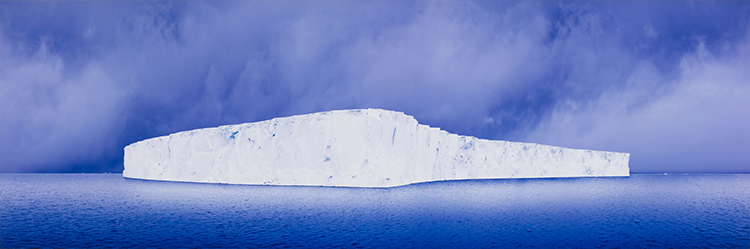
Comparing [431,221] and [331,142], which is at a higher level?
[331,142]

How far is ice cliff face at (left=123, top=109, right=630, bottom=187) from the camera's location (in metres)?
16.6

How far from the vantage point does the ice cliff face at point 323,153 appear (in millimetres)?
16562

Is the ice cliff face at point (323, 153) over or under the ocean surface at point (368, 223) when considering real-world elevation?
over

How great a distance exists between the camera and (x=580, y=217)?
30.6ft

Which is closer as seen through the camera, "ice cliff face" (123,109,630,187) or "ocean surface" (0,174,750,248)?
"ocean surface" (0,174,750,248)

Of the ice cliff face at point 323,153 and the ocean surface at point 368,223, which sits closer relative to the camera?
the ocean surface at point 368,223

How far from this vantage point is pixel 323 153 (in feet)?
55.6

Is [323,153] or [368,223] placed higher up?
[323,153]

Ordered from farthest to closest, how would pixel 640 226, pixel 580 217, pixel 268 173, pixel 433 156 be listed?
pixel 433 156
pixel 268 173
pixel 580 217
pixel 640 226

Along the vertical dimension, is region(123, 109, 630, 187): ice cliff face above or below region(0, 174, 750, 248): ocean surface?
above

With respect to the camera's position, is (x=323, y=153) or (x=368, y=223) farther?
(x=323, y=153)

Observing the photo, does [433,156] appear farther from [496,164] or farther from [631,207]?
[631,207]

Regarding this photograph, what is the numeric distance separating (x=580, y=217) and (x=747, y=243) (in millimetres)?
2978

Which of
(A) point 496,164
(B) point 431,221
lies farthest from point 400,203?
(A) point 496,164
